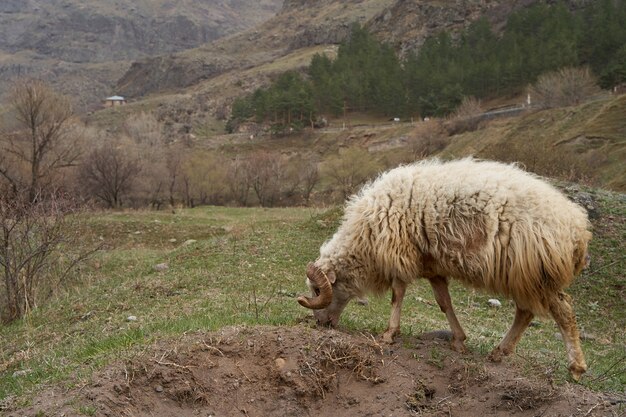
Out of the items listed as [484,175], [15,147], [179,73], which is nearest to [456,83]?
[15,147]

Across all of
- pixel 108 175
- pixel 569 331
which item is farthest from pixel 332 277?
pixel 108 175

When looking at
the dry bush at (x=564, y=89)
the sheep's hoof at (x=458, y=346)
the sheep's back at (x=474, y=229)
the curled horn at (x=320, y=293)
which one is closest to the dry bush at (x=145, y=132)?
the dry bush at (x=564, y=89)

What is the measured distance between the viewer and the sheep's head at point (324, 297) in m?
7.67

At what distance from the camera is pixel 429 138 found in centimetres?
6575

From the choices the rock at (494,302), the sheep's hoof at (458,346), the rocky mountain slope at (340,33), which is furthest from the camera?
the rocky mountain slope at (340,33)

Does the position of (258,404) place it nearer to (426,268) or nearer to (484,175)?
(426,268)

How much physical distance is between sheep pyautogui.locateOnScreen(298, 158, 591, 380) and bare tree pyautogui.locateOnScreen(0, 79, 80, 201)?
3422cm

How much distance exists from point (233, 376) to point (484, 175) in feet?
13.7

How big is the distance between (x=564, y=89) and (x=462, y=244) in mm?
61985

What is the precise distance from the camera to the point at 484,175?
23.2 ft

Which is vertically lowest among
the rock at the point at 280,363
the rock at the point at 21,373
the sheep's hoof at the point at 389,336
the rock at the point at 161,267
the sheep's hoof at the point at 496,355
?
the rock at the point at 161,267

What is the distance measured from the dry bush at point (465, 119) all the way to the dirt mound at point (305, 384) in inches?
2513

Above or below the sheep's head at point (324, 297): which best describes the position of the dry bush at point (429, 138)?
below

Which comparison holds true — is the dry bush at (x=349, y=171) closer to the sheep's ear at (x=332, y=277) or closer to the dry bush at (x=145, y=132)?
the dry bush at (x=145, y=132)
